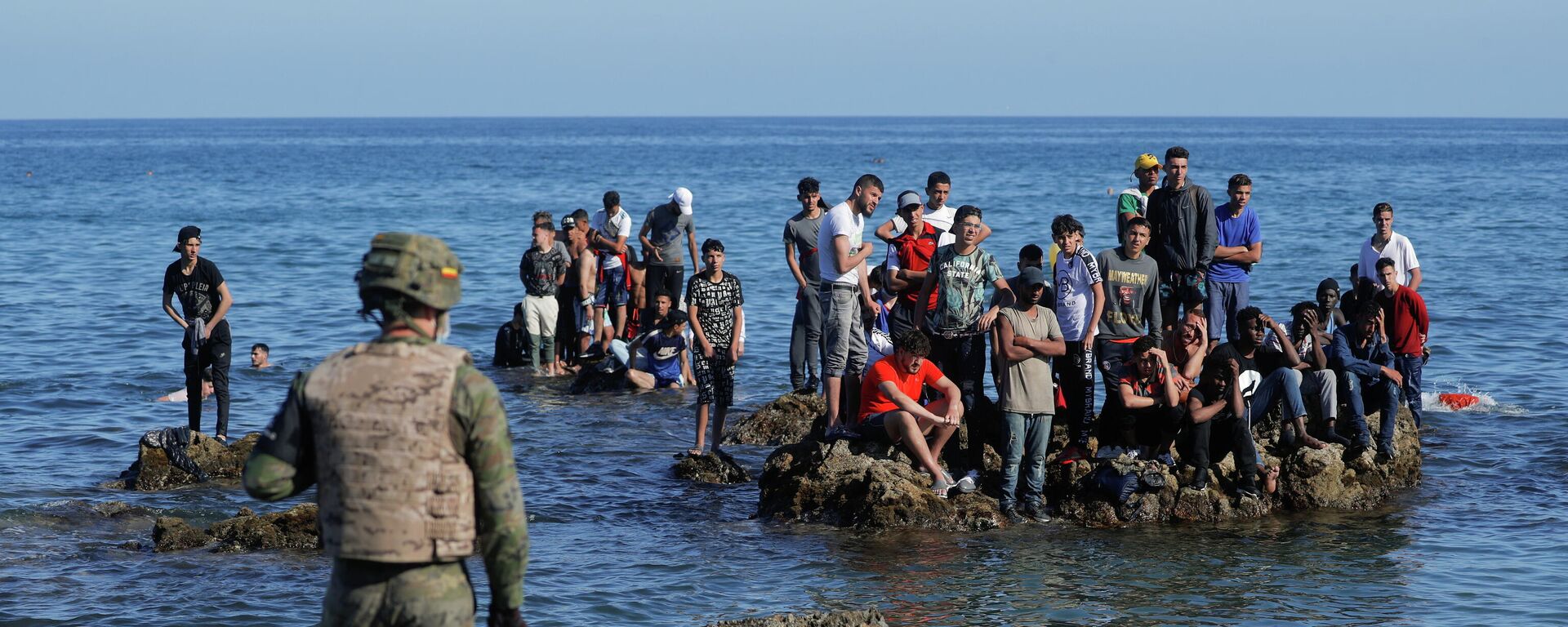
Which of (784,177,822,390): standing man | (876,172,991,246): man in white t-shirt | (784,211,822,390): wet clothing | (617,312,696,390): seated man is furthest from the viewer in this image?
(617,312,696,390): seated man

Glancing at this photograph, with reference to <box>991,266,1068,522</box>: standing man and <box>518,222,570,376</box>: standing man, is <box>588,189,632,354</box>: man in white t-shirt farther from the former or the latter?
<box>991,266,1068,522</box>: standing man

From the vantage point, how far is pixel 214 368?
1205 cm

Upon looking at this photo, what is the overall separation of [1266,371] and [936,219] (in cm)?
276

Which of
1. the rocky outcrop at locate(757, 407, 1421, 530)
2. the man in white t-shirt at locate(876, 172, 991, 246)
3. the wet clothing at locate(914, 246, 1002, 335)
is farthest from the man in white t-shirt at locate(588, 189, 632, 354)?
the wet clothing at locate(914, 246, 1002, 335)

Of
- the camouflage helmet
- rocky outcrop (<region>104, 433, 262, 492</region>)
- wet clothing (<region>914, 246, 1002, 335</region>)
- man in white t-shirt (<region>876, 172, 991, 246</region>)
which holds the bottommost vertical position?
rocky outcrop (<region>104, 433, 262, 492</region>)

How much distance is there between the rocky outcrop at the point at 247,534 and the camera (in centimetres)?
952

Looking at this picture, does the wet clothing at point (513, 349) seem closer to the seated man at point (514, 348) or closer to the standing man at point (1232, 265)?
the seated man at point (514, 348)

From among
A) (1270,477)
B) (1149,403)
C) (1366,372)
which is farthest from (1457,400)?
(1149,403)

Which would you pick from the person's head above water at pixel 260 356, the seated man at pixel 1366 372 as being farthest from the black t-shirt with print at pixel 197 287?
the seated man at pixel 1366 372

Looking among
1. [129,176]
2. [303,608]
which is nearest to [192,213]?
[129,176]

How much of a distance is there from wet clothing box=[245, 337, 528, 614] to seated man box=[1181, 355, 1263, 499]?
21.9 ft

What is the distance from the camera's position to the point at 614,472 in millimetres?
12359

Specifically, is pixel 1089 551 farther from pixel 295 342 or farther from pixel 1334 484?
pixel 295 342

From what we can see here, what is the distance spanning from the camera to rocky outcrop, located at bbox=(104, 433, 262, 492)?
11.5m
